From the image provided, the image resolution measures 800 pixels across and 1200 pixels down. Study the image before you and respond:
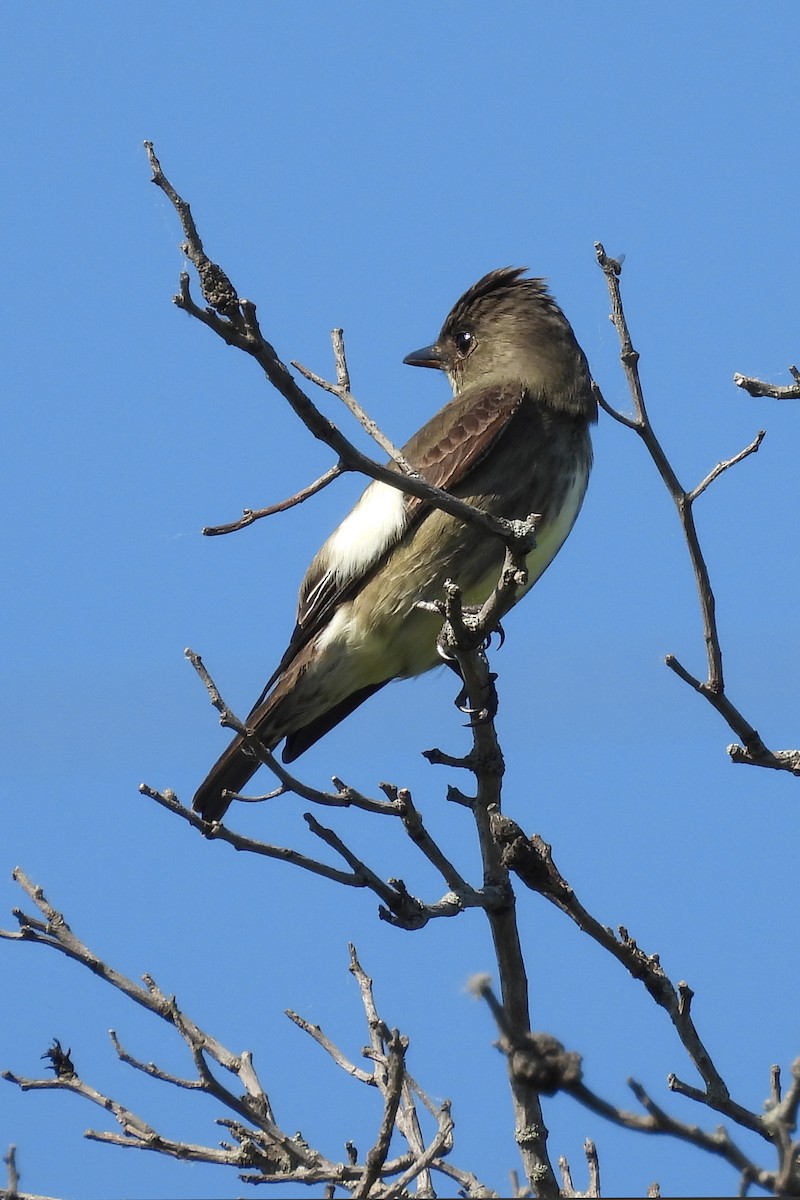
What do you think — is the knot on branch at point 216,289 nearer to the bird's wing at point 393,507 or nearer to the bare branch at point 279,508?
the bare branch at point 279,508

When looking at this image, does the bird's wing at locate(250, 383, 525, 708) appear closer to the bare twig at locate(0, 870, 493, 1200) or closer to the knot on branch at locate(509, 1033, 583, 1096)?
the bare twig at locate(0, 870, 493, 1200)

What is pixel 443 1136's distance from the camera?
3963 mm

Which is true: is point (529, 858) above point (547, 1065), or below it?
above

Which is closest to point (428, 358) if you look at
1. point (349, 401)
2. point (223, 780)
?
point (223, 780)

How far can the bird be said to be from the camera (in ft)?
20.5

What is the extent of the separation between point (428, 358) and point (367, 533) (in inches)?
66.8

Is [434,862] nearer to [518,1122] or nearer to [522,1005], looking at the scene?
[522,1005]

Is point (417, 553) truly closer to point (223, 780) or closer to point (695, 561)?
point (223, 780)

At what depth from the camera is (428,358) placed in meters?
7.84

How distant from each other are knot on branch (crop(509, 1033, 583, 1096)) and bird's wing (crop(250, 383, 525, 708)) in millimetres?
4023

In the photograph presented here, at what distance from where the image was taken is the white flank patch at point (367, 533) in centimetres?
635

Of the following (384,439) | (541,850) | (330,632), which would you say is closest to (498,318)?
(330,632)

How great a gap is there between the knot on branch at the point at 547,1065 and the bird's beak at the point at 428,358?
582cm

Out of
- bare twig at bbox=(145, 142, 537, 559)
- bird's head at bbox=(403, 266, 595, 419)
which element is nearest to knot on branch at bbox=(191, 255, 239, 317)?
bare twig at bbox=(145, 142, 537, 559)
